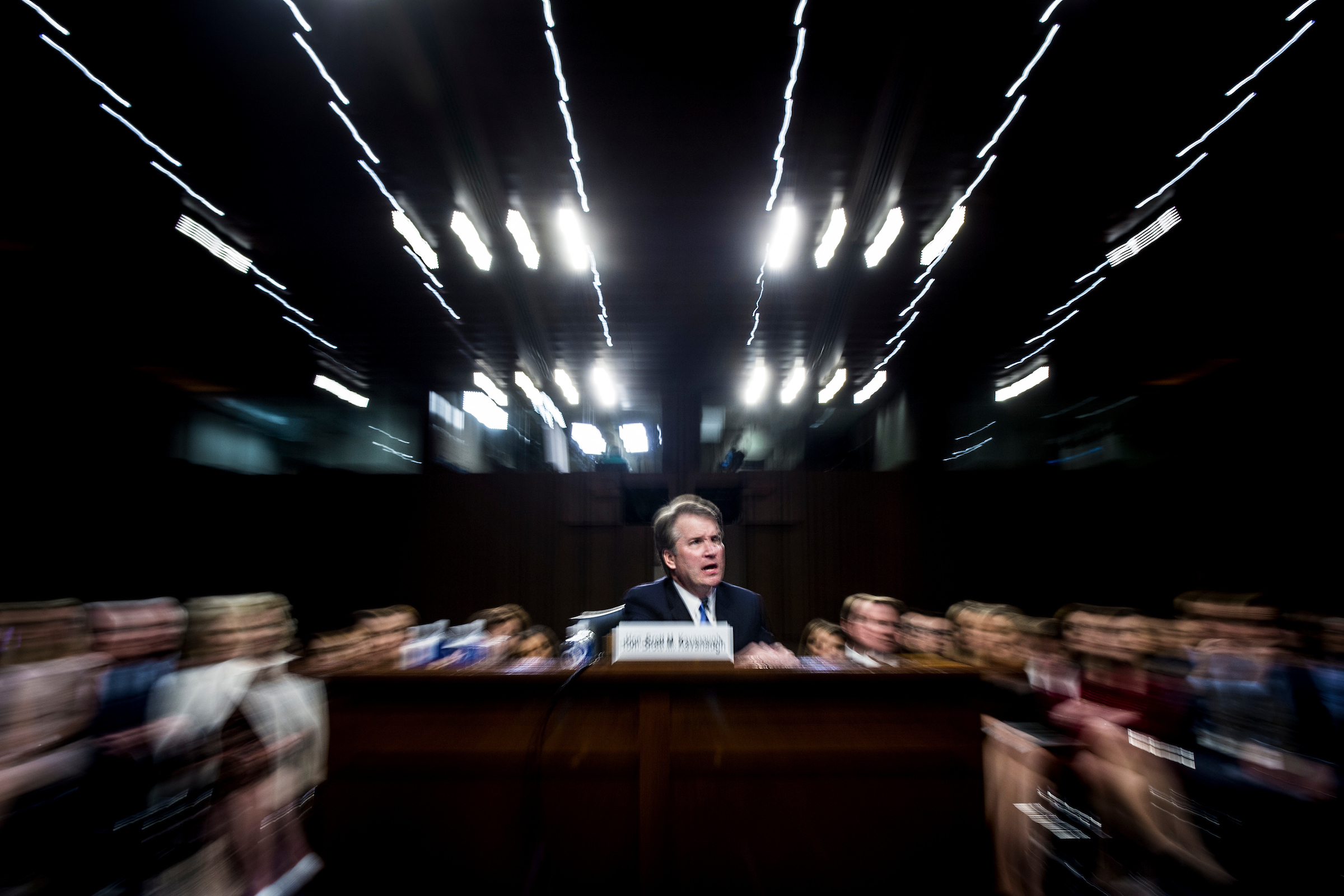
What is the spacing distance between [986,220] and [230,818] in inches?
213

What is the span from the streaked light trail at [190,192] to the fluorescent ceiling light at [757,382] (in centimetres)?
500

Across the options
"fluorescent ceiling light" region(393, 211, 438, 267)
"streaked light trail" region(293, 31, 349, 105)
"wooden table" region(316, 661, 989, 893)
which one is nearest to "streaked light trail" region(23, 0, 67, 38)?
"streaked light trail" region(293, 31, 349, 105)

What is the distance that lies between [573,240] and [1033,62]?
119 inches

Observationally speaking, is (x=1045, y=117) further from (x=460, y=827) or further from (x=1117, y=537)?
(x=1117, y=537)

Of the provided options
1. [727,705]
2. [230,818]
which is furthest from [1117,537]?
[230,818]

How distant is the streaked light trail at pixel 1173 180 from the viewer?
355 cm

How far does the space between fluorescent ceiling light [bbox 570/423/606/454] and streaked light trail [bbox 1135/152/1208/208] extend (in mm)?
6281

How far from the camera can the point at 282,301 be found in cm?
535

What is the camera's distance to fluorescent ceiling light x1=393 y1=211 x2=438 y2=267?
13.8 ft

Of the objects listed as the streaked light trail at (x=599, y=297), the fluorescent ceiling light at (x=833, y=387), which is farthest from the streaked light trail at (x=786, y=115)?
the fluorescent ceiling light at (x=833, y=387)

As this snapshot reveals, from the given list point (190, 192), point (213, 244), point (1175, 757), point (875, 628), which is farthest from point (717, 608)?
point (213, 244)

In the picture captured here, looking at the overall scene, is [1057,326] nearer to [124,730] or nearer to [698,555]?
[698,555]

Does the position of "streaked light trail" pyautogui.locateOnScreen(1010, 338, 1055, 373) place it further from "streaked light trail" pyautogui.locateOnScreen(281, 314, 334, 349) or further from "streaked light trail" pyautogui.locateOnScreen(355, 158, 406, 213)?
"streaked light trail" pyautogui.locateOnScreen(281, 314, 334, 349)

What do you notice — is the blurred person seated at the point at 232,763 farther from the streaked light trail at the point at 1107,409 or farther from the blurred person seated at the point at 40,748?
the streaked light trail at the point at 1107,409
